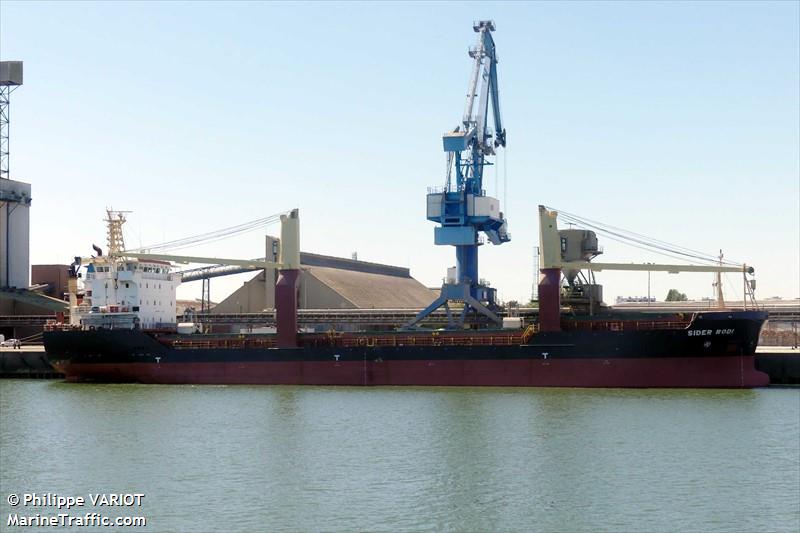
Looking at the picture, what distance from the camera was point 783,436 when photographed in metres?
24.4

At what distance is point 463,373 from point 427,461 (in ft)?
50.7

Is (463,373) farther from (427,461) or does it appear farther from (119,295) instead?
(119,295)

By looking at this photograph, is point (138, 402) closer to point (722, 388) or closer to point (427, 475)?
point (427, 475)

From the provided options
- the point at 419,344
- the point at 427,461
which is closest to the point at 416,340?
the point at 419,344

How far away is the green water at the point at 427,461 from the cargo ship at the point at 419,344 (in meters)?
2.50

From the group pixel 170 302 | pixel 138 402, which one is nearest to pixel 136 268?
pixel 170 302

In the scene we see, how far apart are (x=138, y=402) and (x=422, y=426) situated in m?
11.9

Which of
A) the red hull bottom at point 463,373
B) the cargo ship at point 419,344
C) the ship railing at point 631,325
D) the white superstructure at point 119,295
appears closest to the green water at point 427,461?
the red hull bottom at point 463,373

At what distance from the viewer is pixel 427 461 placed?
872 inches

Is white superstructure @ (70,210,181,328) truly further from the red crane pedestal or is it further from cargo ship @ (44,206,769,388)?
the red crane pedestal

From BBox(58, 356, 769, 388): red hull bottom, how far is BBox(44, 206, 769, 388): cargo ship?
41 millimetres

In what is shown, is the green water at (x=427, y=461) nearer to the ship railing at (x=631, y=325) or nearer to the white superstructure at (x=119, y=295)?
the ship railing at (x=631, y=325)

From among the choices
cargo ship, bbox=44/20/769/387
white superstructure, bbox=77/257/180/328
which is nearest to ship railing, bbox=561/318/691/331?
cargo ship, bbox=44/20/769/387

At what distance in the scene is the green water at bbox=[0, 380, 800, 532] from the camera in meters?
17.7
